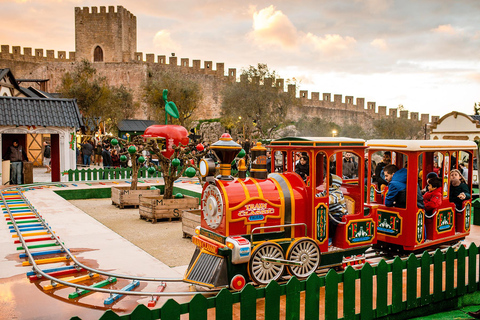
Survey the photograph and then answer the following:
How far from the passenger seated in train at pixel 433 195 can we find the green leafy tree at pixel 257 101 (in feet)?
97.4

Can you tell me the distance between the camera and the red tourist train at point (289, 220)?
5.80 m

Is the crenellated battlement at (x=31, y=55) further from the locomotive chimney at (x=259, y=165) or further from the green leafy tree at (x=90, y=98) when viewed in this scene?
the locomotive chimney at (x=259, y=165)

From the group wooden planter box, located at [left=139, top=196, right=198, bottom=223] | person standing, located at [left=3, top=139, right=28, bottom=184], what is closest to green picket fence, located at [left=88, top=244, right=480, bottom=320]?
wooden planter box, located at [left=139, top=196, right=198, bottom=223]

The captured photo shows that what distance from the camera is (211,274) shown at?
567 centimetres

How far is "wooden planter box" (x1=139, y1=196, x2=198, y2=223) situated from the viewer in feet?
37.7

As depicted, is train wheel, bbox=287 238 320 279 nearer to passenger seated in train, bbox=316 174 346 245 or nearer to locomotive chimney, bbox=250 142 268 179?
passenger seated in train, bbox=316 174 346 245

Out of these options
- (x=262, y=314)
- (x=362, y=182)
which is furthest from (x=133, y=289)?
(x=362, y=182)

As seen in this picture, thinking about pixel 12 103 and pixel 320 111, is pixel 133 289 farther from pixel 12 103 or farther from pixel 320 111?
pixel 320 111

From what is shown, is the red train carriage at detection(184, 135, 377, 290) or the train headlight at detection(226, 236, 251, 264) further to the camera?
the red train carriage at detection(184, 135, 377, 290)

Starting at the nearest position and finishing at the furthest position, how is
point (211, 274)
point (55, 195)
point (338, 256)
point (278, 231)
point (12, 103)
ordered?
point (211, 274), point (278, 231), point (338, 256), point (55, 195), point (12, 103)

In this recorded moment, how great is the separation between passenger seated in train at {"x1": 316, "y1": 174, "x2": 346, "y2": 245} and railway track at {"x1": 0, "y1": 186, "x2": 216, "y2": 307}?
2218 millimetres

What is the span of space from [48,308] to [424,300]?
4.67 meters

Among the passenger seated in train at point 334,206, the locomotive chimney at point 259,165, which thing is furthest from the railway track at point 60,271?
the passenger seated in train at point 334,206

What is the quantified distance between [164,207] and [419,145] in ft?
22.2
